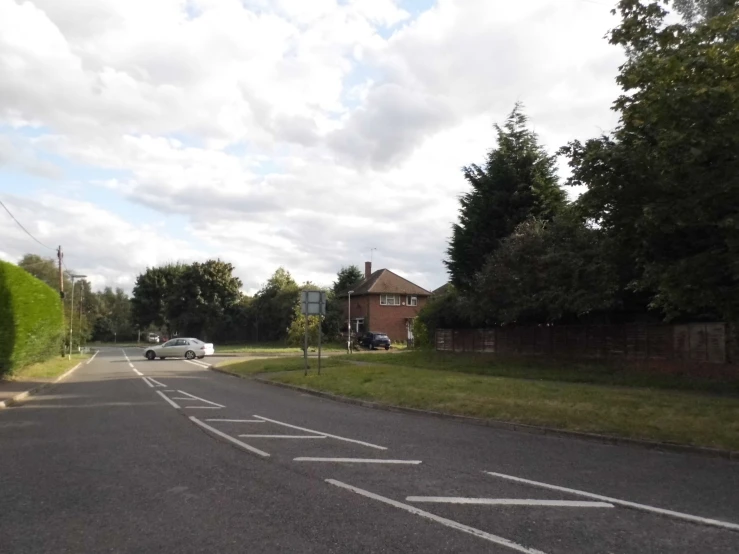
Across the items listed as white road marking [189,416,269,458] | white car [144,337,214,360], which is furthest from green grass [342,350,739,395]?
white car [144,337,214,360]

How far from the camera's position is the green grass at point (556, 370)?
18.7 meters

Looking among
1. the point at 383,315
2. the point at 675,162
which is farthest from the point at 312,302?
the point at 383,315

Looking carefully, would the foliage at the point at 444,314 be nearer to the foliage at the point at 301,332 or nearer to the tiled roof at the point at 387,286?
the foliage at the point at 301,332

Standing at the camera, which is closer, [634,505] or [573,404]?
[634,505]

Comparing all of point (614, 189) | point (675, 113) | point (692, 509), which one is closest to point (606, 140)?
point (614, 189)

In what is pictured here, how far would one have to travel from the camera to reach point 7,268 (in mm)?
22562

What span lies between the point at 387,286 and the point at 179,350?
25.9m

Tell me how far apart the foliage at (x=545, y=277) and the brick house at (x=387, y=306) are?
34471 millimetres

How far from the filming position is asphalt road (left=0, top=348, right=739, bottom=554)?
554 cm

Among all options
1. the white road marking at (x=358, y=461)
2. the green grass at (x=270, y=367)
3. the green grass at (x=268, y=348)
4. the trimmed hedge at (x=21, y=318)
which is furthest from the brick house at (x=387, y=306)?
the white road marking at (x=358, y=461)

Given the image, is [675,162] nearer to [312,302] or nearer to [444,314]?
[312,302]

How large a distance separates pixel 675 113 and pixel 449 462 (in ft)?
23.6

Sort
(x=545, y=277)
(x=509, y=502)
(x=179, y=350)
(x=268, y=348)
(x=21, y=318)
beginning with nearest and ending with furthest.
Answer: (x=509, y=502) < (x=21, y=318) < (x=545, y=277) < (x=179, y=350) < (x=268, y=348)

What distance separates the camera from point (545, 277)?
25.1 meters
